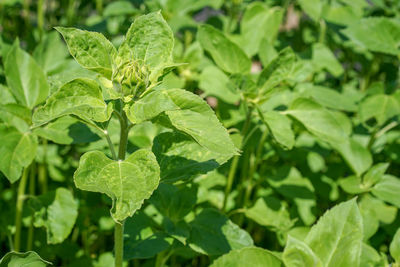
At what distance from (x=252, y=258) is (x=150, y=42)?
0.51 meters

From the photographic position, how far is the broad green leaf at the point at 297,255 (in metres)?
0.89

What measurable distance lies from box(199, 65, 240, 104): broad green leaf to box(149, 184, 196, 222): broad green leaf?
0.52m

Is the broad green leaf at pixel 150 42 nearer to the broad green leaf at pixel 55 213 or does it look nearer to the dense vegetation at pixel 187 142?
the dense vegetation at pixel 187 142

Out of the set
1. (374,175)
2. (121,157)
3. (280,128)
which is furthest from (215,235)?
(374,175)

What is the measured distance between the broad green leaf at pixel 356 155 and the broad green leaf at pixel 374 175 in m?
0.05

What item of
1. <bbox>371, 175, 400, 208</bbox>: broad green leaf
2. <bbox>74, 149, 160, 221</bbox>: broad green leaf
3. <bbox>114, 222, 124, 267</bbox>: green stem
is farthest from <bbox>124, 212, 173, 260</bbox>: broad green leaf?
<bbox>371, 175, 400, 208</bbox>: broad green leaf

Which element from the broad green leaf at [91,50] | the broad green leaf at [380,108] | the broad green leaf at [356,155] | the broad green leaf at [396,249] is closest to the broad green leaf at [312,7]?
the broad green leaf at [380,108]

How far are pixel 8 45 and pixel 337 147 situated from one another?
139 cm

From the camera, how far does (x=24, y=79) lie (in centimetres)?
151

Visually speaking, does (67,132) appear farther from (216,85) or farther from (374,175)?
(374,175)

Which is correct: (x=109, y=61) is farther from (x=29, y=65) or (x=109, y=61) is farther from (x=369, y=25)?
(x=369, y=25)

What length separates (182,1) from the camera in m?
2.30

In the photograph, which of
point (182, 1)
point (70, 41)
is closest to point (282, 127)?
point (70, 41)

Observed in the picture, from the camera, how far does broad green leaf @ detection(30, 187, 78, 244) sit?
1.49 metres
